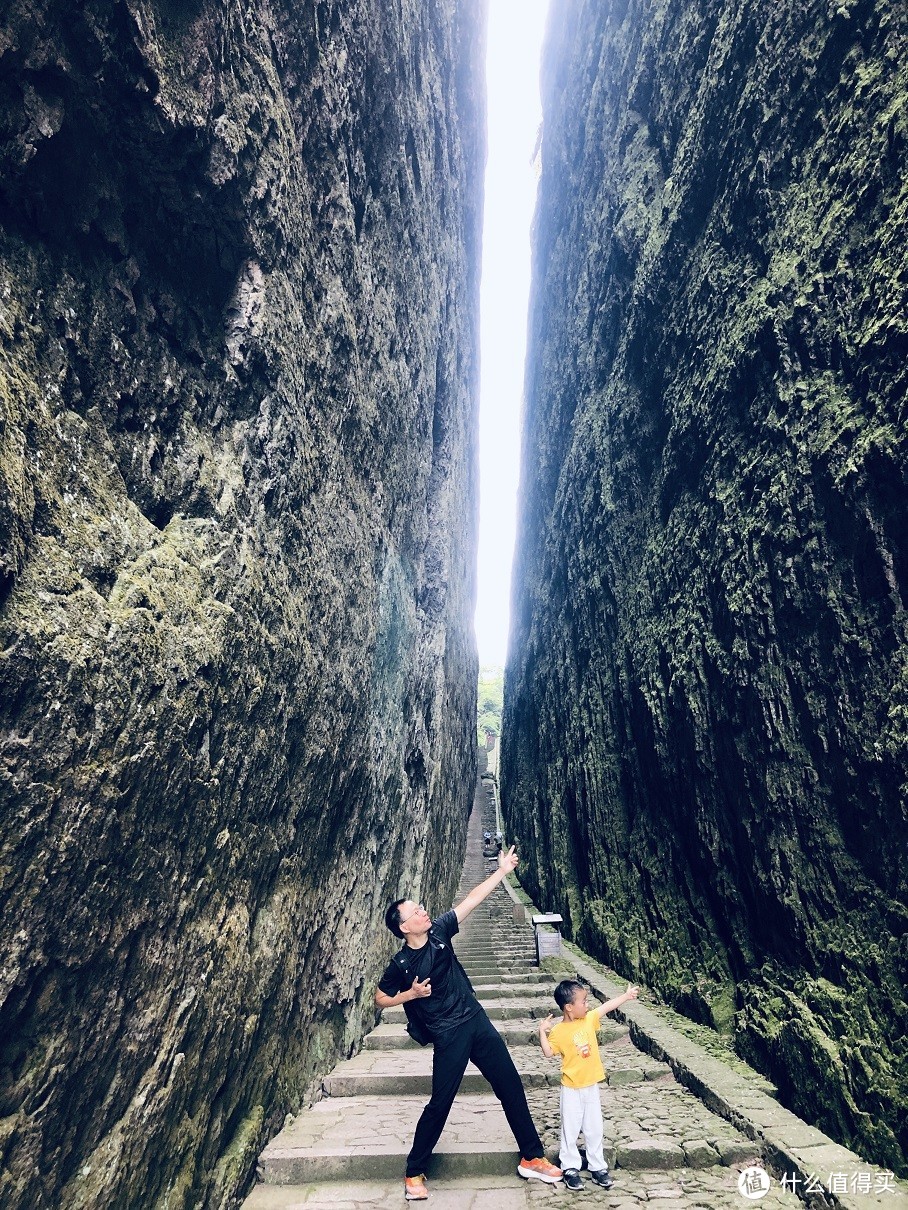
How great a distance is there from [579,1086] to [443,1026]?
37.4 inches

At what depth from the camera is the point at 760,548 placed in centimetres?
598

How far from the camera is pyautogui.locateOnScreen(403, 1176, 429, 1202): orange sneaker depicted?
3.80 metres

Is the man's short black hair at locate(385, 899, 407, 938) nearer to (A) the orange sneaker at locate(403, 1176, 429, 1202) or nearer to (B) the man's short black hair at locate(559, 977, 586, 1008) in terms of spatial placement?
(B) the man's short black hair at locate(559, 977, 586, 1008)

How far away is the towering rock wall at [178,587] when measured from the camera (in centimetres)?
256

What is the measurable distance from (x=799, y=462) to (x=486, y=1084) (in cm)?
580

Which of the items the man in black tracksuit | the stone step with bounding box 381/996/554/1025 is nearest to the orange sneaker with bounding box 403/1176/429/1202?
the man in black tracksuit

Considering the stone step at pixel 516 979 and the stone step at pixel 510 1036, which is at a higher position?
the stone step at pixel 516 979

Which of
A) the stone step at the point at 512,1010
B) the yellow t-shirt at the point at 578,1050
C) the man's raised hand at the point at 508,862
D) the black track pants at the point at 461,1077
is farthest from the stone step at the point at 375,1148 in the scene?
the stone step at the point at 512,1010

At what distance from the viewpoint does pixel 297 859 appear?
5055 mm

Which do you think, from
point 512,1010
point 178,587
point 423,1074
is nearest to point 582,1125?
point 423,1074

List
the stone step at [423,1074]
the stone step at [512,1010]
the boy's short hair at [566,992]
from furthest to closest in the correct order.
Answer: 1. the stone step at [512,1010]
2. the stone step at [423,1074]
3. the boy's short hair at [566,992]

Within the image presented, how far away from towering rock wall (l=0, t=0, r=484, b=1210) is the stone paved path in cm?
34

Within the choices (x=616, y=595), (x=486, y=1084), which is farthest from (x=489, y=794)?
(x=486, y=1084)

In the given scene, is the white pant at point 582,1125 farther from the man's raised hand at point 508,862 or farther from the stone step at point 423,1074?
the stone step at point 423,1074
